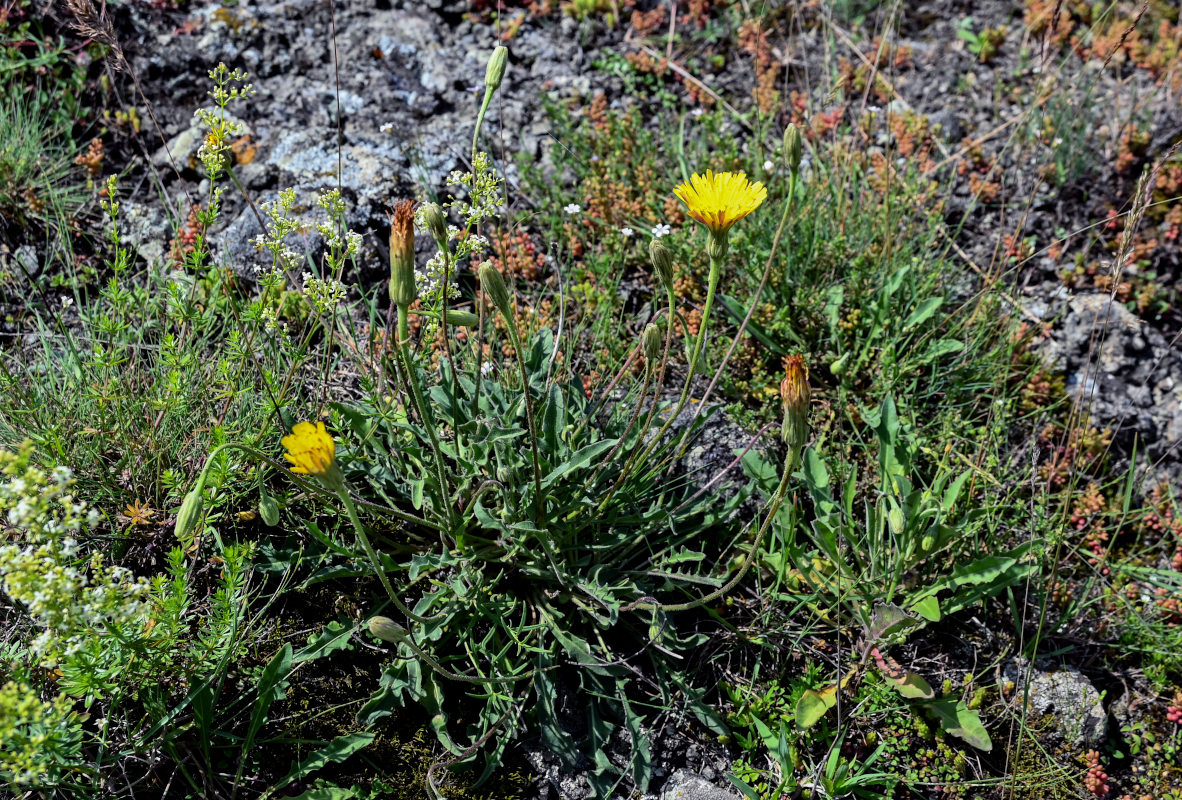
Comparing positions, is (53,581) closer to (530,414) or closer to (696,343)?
(530,414)

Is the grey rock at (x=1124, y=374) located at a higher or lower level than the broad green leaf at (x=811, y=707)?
higher

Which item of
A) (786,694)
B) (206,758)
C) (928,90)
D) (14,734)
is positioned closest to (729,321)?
(786,694)

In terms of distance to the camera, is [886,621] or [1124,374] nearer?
[886,621]

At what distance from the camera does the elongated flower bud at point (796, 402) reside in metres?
1.97

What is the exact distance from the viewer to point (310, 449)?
5.73 feet

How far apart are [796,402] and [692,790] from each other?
117 cm

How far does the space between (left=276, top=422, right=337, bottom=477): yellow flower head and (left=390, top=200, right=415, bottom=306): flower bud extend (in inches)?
14.2

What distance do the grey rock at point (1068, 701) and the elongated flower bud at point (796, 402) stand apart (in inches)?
51.0

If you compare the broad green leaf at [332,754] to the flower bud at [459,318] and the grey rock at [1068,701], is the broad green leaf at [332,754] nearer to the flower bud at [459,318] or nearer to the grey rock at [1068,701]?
the flower bud at [459,318]

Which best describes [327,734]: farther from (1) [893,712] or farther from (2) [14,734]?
(1) [893,712]

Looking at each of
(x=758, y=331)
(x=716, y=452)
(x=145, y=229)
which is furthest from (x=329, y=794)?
(x=145, y=229)

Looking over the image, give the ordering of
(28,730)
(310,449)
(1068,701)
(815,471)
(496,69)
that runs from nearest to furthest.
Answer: (310,449) < (28,730) < (496,69) < (1068,701) < (815,471)

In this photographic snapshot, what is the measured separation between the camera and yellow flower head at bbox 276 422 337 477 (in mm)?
1737

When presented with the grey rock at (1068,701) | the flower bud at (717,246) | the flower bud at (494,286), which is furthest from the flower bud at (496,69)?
the grey rock at (1068,701)
